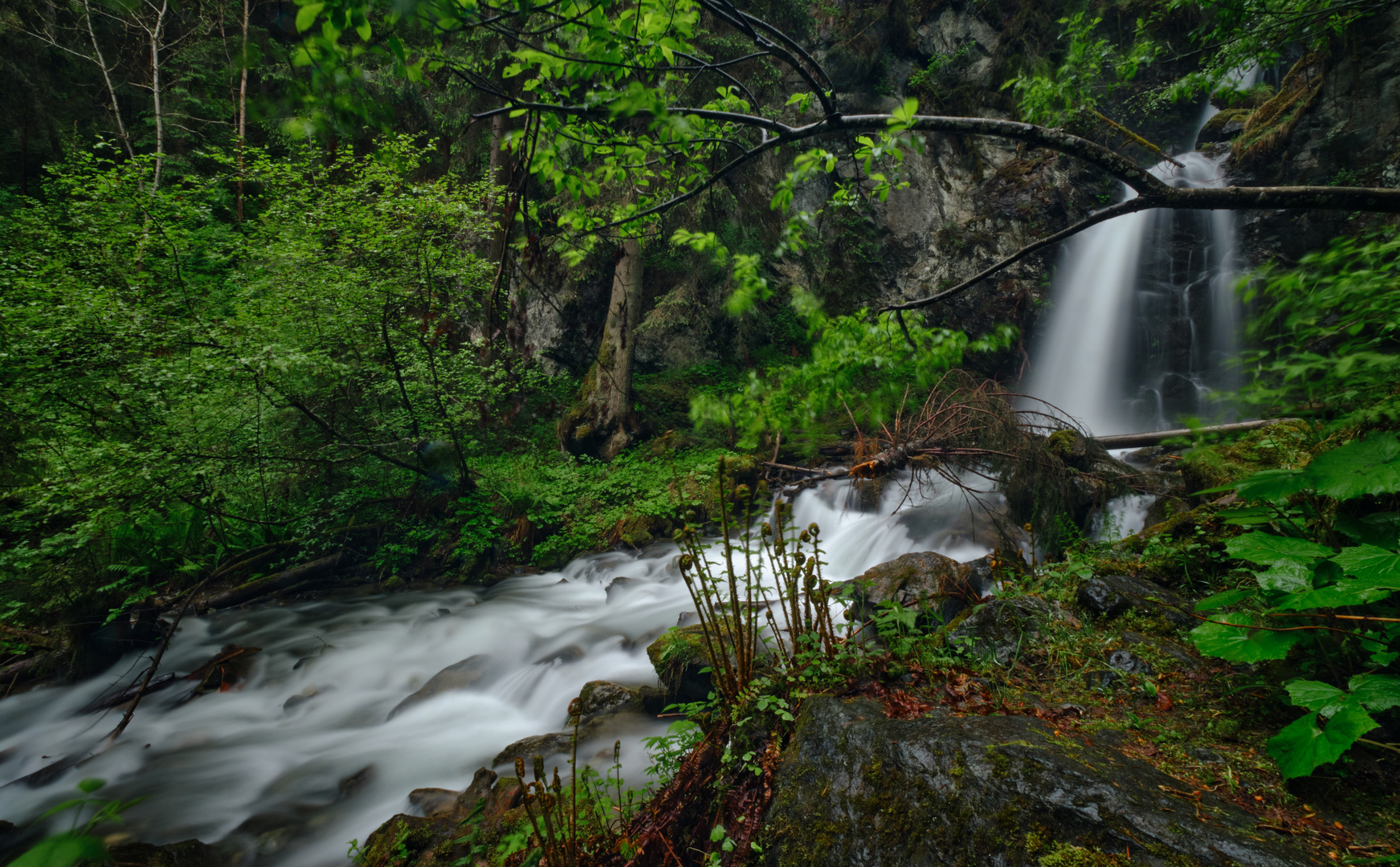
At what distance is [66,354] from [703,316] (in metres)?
10.6

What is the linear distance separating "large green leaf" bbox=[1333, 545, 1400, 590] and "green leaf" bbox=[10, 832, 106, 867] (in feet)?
8.64

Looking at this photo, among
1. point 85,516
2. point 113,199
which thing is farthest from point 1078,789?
point 113,199

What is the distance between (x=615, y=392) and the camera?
441 inches

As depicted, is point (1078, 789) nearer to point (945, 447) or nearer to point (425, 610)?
point (945, 447)

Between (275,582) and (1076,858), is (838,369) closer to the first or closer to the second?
(1076,858)

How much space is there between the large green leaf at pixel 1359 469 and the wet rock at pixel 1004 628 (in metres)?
1.40

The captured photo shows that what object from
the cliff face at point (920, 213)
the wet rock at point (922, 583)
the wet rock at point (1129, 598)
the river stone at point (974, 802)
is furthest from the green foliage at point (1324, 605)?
the cliff face at point (920, 213)

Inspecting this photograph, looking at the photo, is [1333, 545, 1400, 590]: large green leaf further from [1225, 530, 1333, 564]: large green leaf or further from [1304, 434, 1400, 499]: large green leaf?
[1304, 434, 1400, 499]: large green leaf

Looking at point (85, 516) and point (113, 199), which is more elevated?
point (113, 199)

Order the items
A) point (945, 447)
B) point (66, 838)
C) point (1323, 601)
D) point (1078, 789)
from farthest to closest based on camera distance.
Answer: point (945, 447)
point (1078, 789)
point (1323, 601)
point (66, 838)

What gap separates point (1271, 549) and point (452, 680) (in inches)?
255

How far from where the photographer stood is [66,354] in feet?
19.9

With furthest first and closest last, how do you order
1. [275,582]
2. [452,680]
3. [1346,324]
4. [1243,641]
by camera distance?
[275,582] < [452,680] < [1346,324] < [1243,641]

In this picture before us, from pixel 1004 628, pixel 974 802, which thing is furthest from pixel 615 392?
pixel 974 802
